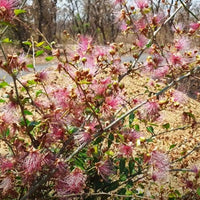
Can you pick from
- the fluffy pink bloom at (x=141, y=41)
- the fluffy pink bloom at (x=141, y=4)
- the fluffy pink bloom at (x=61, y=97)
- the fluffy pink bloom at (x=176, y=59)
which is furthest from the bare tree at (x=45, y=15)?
the fluffy pink bloom at (x=61, y=97)

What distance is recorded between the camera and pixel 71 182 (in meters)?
1.04

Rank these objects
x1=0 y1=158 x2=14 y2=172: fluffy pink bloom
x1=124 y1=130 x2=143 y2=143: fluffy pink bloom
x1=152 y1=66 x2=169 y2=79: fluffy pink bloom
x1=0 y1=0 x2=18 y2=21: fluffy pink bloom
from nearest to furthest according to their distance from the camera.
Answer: x1=0 y1=0 x2=18 y2=21: fluffy pink bloom
x1=0 y1=158 x2=14 y2=172: fluffy pink bloom
x1=124 y1=130 x2=143 y2=143: fluffy pink bloom
x1=152 y1=66 x2=169 y2=79: fluffy pink bloom

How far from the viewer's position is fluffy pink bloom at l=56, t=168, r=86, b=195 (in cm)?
104

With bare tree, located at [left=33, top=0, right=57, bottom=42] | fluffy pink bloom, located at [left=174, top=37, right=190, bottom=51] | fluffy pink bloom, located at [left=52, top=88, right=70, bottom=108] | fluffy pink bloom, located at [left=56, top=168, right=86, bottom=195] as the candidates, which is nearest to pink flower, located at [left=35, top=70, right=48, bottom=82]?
fluffy pink bloom, located at [left=52, top=88, right=70, bottom=108]

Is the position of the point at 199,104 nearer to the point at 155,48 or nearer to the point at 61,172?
the point at 155,48

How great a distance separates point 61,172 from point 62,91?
30cm

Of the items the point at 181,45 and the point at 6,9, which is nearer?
the point at 6,9

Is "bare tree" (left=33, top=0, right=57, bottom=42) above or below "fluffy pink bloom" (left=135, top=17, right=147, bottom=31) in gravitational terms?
above

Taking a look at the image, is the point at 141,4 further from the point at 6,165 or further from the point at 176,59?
the point at 6,165

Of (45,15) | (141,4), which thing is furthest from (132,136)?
(45,15)

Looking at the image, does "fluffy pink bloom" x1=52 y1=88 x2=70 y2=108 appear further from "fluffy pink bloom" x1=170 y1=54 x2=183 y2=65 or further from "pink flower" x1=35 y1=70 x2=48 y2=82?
"fluffy pink bloom" x1=170 y1=54 x2=183 y2=65

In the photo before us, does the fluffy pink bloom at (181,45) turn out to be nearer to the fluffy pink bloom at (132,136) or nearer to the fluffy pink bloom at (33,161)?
the fluffy pink bloom at (132,136)

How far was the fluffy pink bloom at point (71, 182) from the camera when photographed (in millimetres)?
1040

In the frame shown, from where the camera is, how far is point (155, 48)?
4.37 feet
